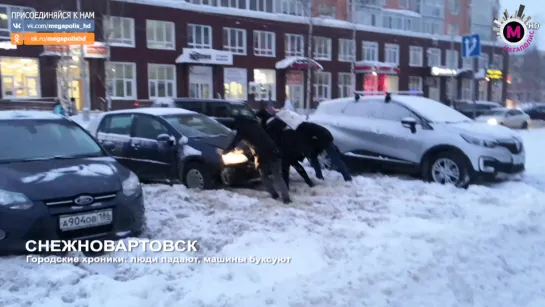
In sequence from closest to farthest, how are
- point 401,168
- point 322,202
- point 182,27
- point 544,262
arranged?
1. point 544,262
2. point 322,202
3. point 401,168
4. point 182,27

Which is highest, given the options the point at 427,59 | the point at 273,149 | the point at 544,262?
the point at 427,59

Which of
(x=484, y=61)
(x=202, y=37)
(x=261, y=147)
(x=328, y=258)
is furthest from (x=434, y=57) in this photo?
(x=328, y=258)

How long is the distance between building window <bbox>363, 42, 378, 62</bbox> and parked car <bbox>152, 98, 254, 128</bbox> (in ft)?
109

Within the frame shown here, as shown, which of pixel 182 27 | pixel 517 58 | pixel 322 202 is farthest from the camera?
pixel 517 58

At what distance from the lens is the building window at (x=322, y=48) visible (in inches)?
1769

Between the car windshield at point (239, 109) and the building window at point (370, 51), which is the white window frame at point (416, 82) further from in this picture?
the car windshield at point (239, 109)

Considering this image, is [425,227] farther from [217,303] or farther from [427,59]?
[427,59]

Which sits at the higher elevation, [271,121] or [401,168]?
[271,121]

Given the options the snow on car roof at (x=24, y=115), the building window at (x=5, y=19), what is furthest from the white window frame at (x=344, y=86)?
the snow on car roof at (x=24, y=115)

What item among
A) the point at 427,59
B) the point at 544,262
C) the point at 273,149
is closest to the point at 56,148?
the point at 273,149

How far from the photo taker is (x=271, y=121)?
8.81 meters

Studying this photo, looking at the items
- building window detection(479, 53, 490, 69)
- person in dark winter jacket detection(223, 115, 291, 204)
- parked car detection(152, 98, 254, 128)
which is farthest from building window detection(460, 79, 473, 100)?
person in dark winter jacket detection(223, 115, 291, 204)

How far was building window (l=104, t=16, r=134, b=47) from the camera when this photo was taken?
113 ft

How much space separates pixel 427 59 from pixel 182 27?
2718cm
